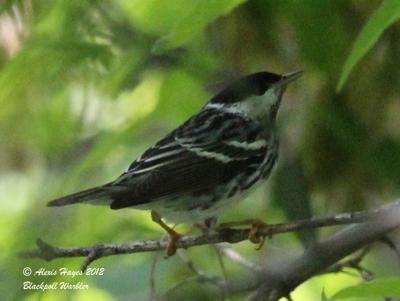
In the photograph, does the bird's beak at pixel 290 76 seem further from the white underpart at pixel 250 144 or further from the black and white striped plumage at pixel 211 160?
the white underpart at pixel 250 144

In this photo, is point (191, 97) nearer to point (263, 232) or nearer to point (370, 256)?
point (263, 232)

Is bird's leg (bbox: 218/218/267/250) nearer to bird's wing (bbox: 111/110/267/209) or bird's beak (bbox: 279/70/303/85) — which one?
bird's wing (bbox: 111/110/267/209)

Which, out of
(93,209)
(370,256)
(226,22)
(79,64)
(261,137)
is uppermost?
(79,64)

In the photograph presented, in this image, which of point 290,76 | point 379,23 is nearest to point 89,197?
point 290,76

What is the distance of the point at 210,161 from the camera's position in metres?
2.86

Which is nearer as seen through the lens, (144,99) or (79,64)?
(79,64)

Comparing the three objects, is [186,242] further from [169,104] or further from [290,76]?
[290,76]

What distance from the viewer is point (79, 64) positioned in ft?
6.56

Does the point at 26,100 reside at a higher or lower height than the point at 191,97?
higher

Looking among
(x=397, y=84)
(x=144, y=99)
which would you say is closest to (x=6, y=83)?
(x=144, y=99)

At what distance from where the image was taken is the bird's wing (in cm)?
261

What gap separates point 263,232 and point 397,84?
0.83 meters

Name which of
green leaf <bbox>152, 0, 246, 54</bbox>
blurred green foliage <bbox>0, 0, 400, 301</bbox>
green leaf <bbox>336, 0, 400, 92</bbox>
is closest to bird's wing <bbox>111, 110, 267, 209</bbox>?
blurred green foliage <bbox>0, 0, 400, 301</bbox>

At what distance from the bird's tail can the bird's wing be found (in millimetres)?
41
